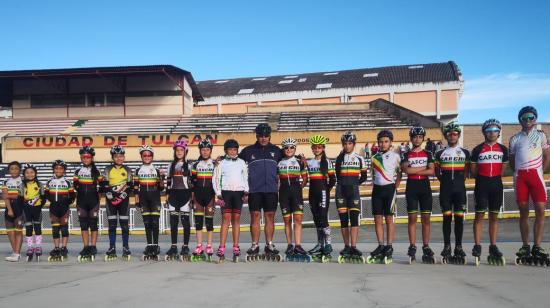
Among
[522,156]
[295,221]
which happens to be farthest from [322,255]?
[522,156]

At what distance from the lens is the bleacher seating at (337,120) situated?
3145 centimetres

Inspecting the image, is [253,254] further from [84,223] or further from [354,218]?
[84,223]

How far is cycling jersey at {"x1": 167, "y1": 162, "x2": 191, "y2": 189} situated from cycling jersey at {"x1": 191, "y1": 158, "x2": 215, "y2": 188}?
0.16 m

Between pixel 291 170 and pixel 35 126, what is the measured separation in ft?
103

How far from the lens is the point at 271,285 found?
6.05 meters

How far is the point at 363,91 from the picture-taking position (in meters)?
51.6

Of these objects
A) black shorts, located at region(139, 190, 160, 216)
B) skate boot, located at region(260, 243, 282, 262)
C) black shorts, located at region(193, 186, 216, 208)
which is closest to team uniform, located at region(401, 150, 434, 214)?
skate boot, located at region(260, 243, 282, 262)

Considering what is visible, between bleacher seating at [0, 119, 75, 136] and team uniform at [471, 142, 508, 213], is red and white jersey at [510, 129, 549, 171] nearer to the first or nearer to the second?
team uniform at [471, 142, 508, 213]

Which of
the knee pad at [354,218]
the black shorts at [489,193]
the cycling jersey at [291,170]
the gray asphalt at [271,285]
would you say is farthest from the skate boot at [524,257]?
the cycling jersey at [291,170]

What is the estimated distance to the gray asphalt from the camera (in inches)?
201

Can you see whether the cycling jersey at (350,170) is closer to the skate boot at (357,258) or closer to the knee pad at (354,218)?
the knee pad at (354,218)

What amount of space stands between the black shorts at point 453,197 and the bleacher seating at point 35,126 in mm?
30238

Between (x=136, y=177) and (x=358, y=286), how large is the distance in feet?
16.4

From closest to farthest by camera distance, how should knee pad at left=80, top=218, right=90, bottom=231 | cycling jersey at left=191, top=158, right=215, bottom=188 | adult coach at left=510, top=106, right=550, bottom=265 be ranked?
adult coach at left=510, top=106, right=550, bottom=265 < cycling jersey at left=191, top=158, right=215, bottom=188 < knee pad at left=80, top=218, right=90, bottom=231
